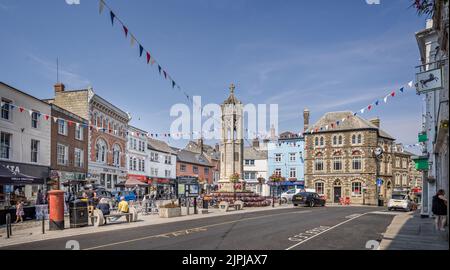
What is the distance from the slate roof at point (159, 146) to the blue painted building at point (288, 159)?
17.8 meters

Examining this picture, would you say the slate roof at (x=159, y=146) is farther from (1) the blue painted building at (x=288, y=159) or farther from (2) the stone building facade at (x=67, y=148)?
(2) the stone building facade at (x=67, y=148)

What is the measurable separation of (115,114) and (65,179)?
13.1 m

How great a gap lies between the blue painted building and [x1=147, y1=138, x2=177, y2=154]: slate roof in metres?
17.8

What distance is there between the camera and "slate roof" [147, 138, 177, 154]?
59.9 metres

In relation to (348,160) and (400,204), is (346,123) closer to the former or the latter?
(348,160)

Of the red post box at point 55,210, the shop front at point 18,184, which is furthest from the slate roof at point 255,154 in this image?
the red post box at point 55,210

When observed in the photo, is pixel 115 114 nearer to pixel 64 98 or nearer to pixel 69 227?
pixel 64 98

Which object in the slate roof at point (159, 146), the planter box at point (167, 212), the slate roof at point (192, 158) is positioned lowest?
the planter box at point (167, 212)

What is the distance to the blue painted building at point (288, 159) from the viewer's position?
64250 mm

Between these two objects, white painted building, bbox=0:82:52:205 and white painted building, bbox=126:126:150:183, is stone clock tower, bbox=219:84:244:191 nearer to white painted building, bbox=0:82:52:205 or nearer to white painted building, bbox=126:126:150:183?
white painted building, bbox=0:82:52:205

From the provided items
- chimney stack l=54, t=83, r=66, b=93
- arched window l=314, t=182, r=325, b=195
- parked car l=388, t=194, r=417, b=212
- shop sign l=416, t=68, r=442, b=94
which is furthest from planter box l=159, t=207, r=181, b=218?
arched window l=314, t=182, r=325, b=195

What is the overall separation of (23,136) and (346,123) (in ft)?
140
